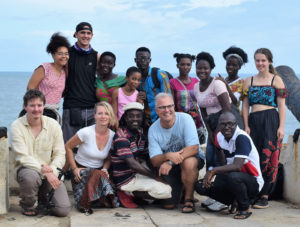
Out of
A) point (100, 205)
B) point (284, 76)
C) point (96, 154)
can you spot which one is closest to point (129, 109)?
point (96, 154)

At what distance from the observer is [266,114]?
209 inches

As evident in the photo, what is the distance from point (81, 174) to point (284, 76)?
296 cm

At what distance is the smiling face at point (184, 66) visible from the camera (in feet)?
19.1

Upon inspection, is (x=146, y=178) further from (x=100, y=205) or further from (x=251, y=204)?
(x=251, y=204)

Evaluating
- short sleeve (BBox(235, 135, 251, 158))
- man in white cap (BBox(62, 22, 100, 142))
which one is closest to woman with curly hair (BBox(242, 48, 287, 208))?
short sleeve (BBox(235, 135, 251, 158))

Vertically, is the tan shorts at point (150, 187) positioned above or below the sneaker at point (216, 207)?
above

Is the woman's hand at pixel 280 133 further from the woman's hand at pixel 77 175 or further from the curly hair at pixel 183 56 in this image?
the woman's hand at pixel 77 175

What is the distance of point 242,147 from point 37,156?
222 cm

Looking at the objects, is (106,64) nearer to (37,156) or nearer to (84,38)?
(84,38)

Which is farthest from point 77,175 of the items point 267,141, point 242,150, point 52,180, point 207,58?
point 267,141

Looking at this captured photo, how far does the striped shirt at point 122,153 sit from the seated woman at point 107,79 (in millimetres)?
724

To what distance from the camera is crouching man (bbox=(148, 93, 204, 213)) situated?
500 cm

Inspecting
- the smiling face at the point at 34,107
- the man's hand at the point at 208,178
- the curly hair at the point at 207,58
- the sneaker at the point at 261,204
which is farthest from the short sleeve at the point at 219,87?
the smiling face at the point at 34,107

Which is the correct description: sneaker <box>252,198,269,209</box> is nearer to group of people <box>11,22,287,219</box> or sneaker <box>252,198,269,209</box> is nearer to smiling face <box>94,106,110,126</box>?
group of people <box>11,22,287,219</box>
